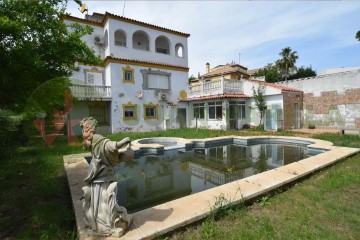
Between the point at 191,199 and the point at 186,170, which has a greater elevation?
the point at 191,199

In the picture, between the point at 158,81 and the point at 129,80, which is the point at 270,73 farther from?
the point at 129,80

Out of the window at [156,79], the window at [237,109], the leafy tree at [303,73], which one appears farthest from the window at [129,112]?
the leafy tree at [303,73]

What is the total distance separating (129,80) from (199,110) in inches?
293

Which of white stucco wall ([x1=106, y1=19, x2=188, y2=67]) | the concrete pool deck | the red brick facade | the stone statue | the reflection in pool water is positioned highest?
white stucco wall ([x1=106, y1=19, x2=188, y2=67])

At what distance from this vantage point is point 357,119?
54.6ft

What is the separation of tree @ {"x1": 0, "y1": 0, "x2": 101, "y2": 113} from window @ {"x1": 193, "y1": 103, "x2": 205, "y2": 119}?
1533 cm

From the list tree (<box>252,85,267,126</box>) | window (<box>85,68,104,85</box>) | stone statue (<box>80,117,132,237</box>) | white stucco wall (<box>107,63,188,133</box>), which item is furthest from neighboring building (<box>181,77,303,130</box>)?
stone statue (<box>80,117,132,237</box>)

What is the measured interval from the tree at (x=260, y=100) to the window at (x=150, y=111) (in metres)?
9.36

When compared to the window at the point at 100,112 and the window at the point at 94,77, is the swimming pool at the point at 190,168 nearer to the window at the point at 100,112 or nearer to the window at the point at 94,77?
the window at the point at 100,112

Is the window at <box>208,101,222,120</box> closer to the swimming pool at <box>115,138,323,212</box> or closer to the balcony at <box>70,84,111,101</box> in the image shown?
the swimming pool at <box>115,138,323,212</box>

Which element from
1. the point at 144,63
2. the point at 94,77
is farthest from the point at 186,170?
the point at 94,77

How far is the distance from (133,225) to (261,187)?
9.96 feet

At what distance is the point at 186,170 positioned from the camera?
26.1 ft

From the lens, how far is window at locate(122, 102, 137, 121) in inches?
754
